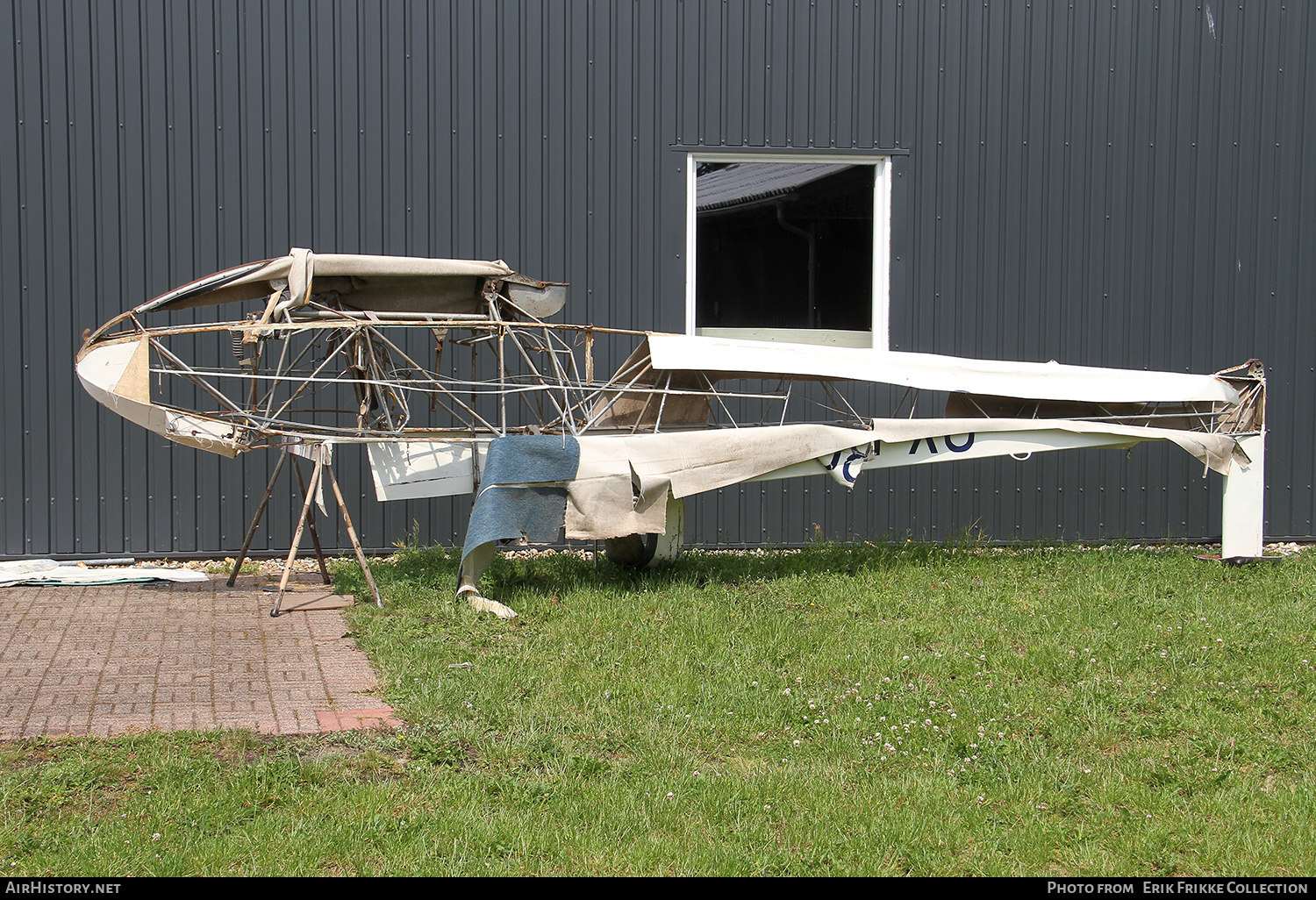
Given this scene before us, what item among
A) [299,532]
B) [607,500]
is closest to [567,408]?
[607,500]

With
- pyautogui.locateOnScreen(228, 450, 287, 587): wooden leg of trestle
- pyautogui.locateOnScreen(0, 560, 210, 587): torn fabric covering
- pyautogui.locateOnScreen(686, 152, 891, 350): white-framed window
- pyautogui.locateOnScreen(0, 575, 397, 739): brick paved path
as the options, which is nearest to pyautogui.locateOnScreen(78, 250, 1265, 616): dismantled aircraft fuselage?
pyautogui.locateOnScreen(228, 450, 287, 587): wooden leg of trestle

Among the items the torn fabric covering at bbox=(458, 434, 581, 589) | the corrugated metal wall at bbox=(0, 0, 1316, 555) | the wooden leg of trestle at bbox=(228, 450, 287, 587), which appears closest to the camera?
the torn fabric covering at bbox=(458, 434, 581, 589)

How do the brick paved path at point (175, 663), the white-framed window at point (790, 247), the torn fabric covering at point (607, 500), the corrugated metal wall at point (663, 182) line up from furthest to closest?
the white-framed window at point (790, 247)
the corrugated metal wall at point (663, 182)
the torn fabric covering at point (607, 500)
the brick paved path at point (175, 663)

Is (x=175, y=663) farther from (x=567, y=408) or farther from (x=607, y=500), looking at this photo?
(x=567, y=408)

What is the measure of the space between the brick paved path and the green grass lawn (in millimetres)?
230

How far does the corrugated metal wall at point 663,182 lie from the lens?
27.2 ft

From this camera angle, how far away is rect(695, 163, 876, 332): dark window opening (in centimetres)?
909

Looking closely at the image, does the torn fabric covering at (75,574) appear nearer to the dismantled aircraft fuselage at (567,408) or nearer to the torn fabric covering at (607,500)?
the dismantled aircraft fuselage at (567,408)

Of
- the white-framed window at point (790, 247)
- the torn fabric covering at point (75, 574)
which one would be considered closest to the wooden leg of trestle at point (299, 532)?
the torn fabric covering at point (75, 574)

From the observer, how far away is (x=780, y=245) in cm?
917

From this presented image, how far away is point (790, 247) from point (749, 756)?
5844mm

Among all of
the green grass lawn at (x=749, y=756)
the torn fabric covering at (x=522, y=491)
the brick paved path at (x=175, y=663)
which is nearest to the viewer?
the green grass lawn at (x=749, y=756)

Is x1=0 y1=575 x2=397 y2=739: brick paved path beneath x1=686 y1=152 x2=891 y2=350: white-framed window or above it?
beneath

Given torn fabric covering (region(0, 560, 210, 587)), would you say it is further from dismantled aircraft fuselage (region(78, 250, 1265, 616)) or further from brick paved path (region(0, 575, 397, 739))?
dismantled aircraft fuselage (region(78, 250, 1265, 616))
